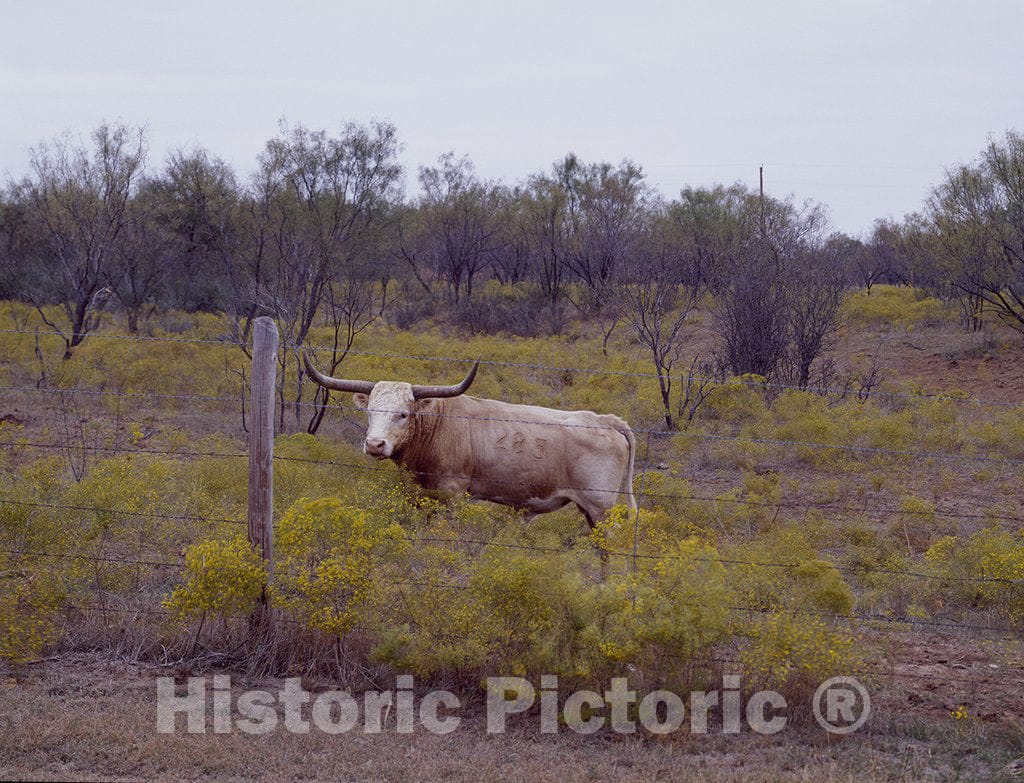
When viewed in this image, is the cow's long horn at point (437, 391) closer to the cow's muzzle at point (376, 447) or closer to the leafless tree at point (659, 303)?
the cow's muzzle at point (376, 447)

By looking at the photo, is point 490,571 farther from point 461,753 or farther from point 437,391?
point 437,391

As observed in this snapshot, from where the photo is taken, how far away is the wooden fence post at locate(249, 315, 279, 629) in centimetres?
567

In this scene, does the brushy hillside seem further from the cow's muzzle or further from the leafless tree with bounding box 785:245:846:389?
the leafless tree with bounding box 785:245:846:389

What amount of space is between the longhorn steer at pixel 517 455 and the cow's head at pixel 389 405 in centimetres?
2

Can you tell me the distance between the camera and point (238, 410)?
1513 centimetres

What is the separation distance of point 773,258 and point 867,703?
49.9ft

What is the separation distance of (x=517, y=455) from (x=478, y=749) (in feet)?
13.2

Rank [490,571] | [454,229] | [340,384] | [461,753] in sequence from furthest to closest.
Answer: [454,229] → [340,384] → [490,571] → [461,753]

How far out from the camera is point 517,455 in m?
8.54

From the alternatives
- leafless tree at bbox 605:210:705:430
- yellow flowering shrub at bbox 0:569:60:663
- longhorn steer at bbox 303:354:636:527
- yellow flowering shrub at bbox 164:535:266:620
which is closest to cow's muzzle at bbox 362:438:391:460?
longhorn steer at bbox 303:354:636:527

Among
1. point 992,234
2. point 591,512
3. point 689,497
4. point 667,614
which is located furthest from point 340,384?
point 992,234

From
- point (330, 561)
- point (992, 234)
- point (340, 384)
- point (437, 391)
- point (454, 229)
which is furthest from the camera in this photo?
point (454, 229)

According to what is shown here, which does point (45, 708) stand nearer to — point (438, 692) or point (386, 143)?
point (438, 692)

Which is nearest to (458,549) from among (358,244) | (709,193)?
(358,244)
